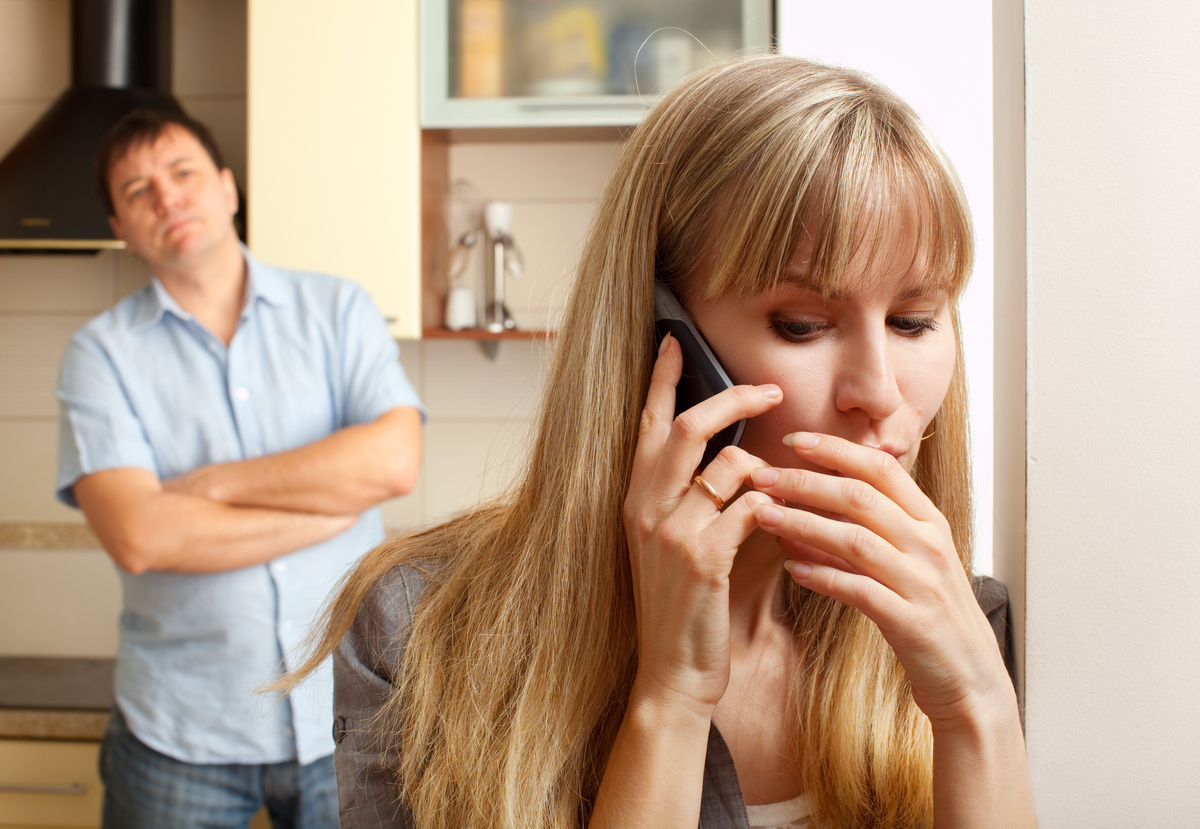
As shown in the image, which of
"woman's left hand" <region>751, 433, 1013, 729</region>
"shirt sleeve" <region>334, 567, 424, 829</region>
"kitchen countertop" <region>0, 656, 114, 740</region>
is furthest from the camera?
"kitchen countertop" <region>0, 656, 114, 740</region>

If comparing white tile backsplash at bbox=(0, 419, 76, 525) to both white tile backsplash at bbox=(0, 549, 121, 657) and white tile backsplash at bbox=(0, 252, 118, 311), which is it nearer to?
white tile backsplash at bbox=(0, 549, 121, 657)

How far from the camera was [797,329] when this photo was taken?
0.69 meters

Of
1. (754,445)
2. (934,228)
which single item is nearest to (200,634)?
(754,445)

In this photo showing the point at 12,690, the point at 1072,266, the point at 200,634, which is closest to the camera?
the point at 1072,266

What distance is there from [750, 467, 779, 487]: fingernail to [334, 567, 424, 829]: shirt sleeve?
0.39 m

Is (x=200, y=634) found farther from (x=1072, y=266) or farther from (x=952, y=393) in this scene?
(x=1072, y=266)

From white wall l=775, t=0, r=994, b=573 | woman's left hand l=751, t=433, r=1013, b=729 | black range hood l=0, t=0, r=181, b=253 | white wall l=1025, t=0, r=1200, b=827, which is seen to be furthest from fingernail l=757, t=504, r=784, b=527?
black range hood l=0, t=0, r=181, b=253

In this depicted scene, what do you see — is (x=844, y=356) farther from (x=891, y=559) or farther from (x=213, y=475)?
(x=213, y=475)

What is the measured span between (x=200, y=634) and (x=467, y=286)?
1.27m

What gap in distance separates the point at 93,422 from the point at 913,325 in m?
1.49

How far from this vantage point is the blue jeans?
1.58 metres

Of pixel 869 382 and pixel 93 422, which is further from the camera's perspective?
pixel 93 422

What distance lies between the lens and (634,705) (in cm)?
70

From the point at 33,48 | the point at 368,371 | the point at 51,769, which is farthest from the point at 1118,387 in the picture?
the point at 33,48
